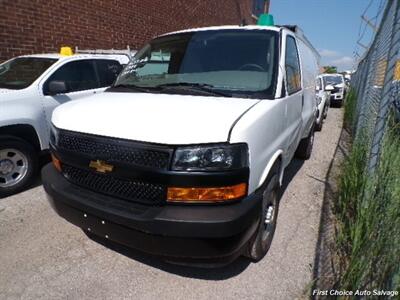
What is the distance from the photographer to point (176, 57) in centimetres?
354

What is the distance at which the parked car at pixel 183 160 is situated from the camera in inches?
81.0

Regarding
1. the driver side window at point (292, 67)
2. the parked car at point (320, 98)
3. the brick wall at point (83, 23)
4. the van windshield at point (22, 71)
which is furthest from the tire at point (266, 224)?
the brick wall at point (83, 23)

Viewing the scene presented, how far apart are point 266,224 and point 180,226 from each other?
1.14 meters

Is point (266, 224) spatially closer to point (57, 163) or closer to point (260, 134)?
point (260, 134)

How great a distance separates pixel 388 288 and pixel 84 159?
2.32 meters

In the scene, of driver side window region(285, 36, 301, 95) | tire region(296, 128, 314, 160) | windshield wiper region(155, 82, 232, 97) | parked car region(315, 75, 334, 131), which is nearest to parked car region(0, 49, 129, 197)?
windshield wiper region(155, 82, 232, 97)

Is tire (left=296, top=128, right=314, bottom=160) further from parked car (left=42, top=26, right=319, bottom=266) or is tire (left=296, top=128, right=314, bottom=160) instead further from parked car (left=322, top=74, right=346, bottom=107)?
parked car (left=322, top=74, right=346, bottom=107)

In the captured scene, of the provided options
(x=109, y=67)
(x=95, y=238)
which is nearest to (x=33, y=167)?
(x=95, y=238)

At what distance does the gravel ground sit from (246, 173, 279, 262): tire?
13 cm

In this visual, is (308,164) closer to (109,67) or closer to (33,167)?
(109,67)

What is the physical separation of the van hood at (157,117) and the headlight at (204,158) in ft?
0.18

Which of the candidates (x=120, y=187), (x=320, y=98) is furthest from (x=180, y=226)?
(x=320, y=98)

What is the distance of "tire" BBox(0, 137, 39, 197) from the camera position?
406 cm

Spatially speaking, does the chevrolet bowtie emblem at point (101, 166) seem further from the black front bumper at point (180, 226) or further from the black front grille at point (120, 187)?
the black front bumper at point (180, 226)
